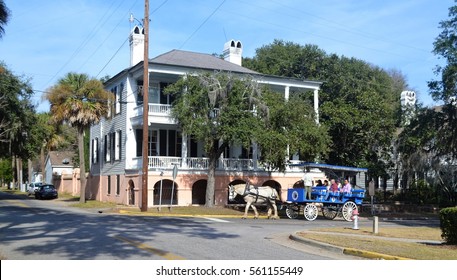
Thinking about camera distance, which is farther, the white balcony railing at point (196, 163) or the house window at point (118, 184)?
the house window at point (118, 184)

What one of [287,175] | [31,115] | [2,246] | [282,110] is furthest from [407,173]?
[2,246]

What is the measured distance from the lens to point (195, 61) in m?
39.2

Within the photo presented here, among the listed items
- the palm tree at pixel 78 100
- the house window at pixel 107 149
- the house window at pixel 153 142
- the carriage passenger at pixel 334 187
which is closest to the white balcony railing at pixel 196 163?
the house window at pixel 153 142

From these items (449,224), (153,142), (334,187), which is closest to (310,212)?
(334,187)

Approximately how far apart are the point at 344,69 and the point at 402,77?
29.4 meters

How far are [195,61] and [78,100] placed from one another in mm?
8459

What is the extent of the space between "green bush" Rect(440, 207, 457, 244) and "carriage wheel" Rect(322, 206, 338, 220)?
12.6m

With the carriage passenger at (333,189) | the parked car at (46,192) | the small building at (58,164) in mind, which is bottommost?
the parked car at (46,192)

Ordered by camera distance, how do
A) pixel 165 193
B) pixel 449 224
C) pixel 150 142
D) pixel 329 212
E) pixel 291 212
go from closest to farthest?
1. pixel 449 224
2. pixel 291 212
3. pixel 329 212
4. pixel 165 193
5. pixel 150 142

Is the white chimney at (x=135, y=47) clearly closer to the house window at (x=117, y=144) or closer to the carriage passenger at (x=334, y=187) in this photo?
the house window at (x=117, y=144)

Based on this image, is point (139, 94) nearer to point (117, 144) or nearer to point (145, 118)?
point (117, 144)

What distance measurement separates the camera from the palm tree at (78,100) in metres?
37.5

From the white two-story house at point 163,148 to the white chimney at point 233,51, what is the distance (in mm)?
1782

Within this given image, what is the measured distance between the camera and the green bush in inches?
605
